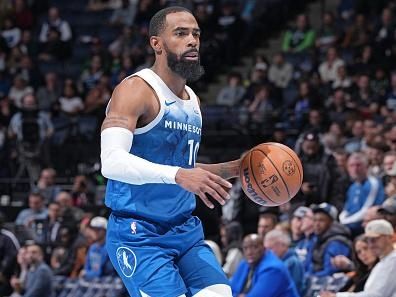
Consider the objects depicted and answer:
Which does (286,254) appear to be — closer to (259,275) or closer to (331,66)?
(259,275)

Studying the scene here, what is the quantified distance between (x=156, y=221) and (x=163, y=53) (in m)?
1.01

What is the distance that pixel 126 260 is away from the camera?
558 centimetres

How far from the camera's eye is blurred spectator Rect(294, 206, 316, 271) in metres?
10.5

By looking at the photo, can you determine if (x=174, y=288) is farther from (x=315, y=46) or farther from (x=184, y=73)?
(x=315, y=46)

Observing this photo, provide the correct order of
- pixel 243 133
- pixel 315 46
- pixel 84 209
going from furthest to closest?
pixel 315 46 → pixel 243 133 → pixel 84 209

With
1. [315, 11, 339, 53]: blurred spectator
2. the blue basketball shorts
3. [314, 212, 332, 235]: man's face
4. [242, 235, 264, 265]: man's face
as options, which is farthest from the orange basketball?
[315, 11, 339, 53]: blurred spectator

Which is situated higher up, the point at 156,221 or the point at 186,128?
the point at 186,128

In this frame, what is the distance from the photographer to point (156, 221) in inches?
221

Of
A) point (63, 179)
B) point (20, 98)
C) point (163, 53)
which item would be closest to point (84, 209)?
point (63, 179)

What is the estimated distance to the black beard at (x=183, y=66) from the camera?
18.7 ft

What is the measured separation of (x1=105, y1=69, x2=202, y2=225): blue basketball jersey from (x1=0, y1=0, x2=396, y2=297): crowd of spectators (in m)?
2.27

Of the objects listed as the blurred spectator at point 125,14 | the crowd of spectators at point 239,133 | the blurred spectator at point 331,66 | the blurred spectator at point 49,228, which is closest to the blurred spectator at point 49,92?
the crowd of spectators at point 239,133

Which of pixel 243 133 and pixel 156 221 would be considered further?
pixel 243 133

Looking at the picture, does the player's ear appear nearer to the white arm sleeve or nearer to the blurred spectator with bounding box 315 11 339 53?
the white arm sleeve
